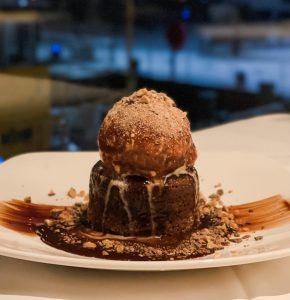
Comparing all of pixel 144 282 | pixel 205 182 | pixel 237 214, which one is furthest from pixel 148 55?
pixel 144 282

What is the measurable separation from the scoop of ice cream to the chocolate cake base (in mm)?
19

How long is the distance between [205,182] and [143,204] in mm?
359

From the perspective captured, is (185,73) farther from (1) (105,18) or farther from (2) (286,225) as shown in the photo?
(2) (286,225)

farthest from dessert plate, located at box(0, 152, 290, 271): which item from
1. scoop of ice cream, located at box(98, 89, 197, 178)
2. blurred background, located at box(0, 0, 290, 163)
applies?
blurred background, located at box(0, 0, 290, 163)

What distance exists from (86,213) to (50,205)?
0.31 ft

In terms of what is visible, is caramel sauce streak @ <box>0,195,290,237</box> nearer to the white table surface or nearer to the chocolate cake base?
the chocolate cake base

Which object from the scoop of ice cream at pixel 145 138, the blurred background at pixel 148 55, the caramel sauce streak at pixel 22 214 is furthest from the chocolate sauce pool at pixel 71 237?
the blurred background at pixel 148 55

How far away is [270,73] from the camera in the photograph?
14.5 feet

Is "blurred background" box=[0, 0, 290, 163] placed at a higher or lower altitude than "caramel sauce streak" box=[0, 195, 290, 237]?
lower

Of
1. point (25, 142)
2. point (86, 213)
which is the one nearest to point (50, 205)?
point (86, 213)

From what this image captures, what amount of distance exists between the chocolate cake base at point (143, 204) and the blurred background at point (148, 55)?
181 cm

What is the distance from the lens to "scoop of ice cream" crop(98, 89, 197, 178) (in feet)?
3.51

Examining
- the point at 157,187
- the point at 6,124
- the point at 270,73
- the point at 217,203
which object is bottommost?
the point at 270,73

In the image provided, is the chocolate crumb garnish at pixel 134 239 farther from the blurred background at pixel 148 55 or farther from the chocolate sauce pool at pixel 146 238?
the blurred background at pixel 148 55
